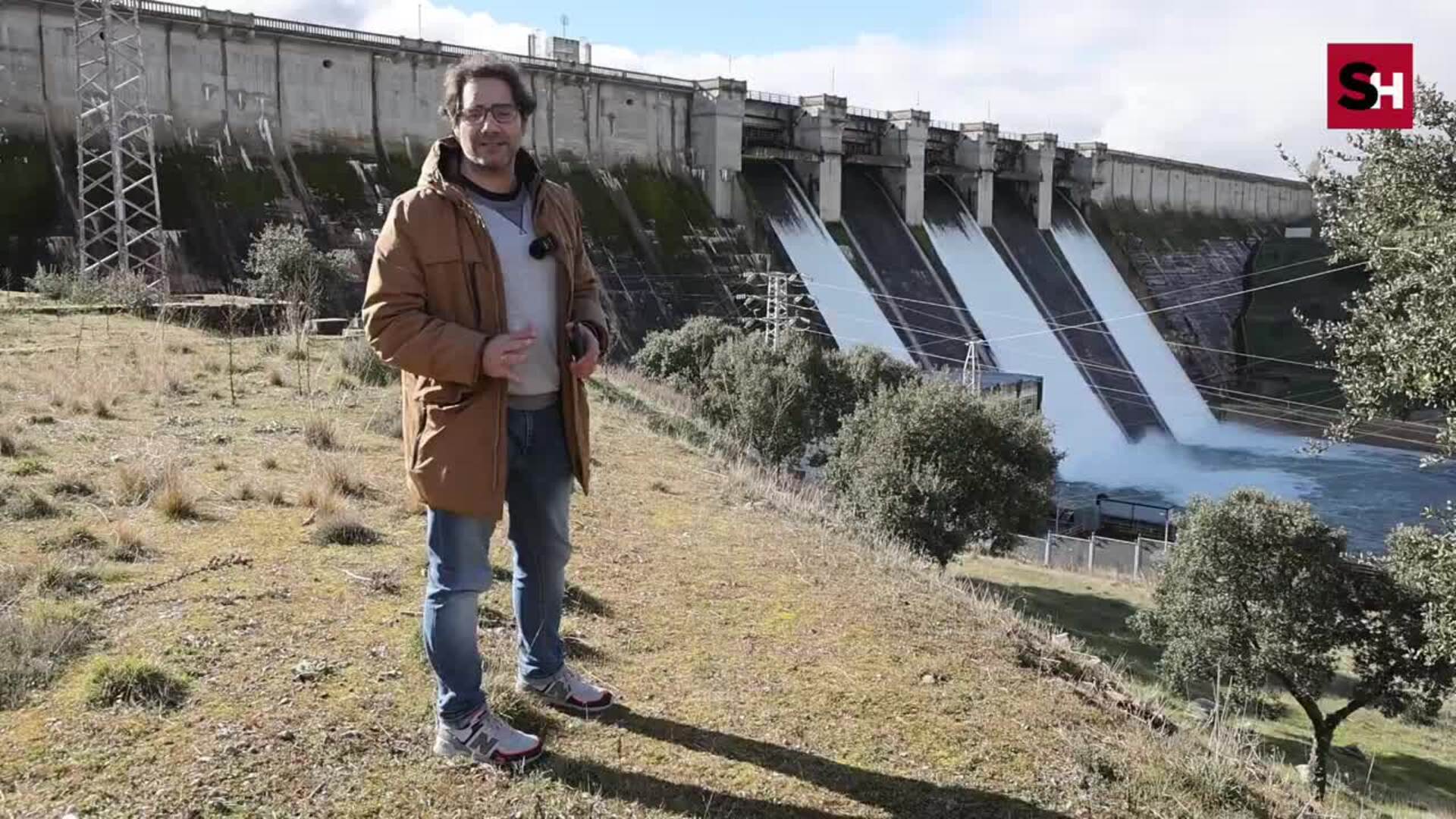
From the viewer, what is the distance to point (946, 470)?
1563 centimetres

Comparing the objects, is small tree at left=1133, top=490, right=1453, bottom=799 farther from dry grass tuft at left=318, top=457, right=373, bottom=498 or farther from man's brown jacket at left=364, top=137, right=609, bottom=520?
man's brown jacket at left=364, top=137, right=609, bottom=520

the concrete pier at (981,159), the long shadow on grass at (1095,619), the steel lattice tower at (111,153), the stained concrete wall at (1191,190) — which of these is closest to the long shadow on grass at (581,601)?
the long shadow on grass at (1095,619)

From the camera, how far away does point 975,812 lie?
265 cm

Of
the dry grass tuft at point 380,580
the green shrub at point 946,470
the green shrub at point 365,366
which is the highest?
the green shrub at point 365,366

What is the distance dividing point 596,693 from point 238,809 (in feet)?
3.06

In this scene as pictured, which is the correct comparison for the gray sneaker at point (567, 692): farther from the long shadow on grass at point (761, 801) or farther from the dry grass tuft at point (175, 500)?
the dry grass tuft at point (175, 500)

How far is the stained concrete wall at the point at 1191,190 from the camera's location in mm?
42562

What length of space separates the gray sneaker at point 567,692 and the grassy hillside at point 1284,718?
732 centimetres

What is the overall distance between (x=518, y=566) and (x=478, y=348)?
2.36 feet

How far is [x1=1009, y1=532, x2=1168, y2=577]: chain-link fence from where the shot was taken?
21.9 metres

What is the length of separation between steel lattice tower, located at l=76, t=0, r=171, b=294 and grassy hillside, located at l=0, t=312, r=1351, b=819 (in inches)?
463

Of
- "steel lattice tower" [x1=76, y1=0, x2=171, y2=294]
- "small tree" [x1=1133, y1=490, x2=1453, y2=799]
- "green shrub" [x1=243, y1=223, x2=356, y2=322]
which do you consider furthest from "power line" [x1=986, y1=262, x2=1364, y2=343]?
"steel lattice tower" [x1=76, y1=0, x2=171, y2=294]

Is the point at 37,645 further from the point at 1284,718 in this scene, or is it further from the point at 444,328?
the point at 1284,718

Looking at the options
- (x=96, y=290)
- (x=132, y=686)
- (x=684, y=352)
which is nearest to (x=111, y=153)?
(x=96, y=290)
